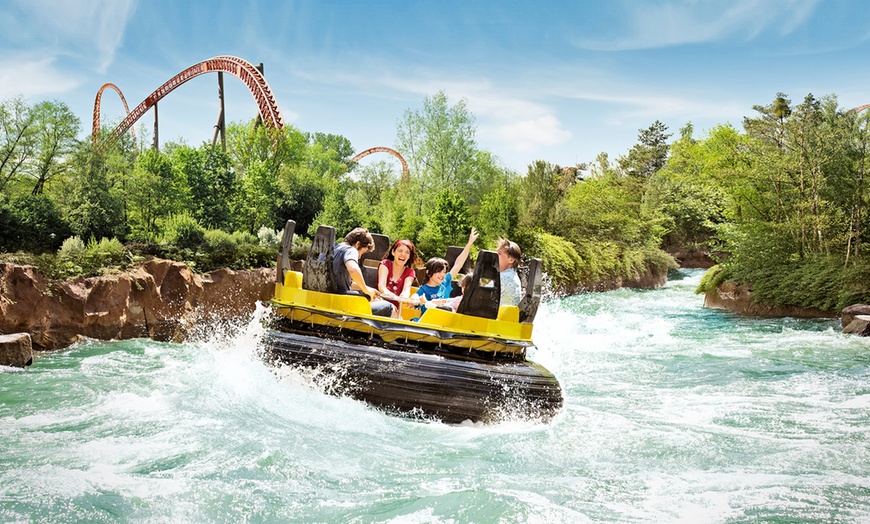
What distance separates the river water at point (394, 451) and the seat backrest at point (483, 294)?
0.98 metres

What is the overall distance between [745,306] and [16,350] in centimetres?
1580

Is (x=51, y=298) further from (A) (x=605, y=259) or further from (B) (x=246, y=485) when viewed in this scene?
(A) (x=605, y=259)


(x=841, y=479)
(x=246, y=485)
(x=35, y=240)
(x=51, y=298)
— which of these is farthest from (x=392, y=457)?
(x=35, y=240)

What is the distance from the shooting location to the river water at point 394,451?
4309 millimetres

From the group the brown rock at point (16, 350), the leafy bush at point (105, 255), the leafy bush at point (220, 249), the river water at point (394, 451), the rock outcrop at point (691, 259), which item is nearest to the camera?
the river water at point (394, 451)

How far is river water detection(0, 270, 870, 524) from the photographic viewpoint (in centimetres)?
431

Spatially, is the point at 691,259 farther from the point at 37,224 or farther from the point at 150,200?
the point at 37,224

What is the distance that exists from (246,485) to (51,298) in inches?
238

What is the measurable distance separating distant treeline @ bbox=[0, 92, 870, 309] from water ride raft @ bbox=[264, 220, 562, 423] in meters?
4.88

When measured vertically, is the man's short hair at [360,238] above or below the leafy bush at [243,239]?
below

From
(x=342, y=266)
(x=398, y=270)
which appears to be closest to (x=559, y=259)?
(x=398, y=270)

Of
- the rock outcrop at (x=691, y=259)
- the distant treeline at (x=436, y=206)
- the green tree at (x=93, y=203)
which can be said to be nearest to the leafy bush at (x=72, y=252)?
the distant treeline at (x=436, y=206)

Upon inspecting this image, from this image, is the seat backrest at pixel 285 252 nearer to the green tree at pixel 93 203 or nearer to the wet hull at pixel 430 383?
the wet hull at pixel 430 383

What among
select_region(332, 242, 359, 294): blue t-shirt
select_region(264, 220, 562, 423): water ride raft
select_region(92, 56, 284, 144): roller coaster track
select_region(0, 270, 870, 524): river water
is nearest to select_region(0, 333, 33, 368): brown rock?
select_region(0, 270, 870, 524): river water
